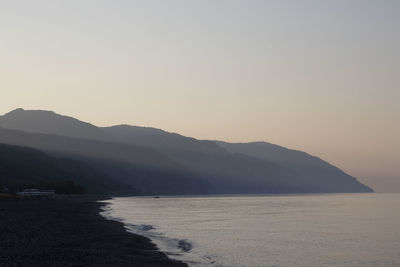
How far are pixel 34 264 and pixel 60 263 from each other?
1779mm

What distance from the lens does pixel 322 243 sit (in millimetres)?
60500

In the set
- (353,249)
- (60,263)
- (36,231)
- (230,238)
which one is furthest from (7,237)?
(353,249)

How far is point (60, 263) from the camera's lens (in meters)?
31.4

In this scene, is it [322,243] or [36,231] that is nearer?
[36,231]

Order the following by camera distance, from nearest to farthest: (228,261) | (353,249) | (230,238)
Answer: (228,261) → (353,249) → (230,238)

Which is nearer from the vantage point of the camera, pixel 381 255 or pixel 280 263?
pixel 280 263

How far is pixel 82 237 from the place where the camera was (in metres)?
51.3

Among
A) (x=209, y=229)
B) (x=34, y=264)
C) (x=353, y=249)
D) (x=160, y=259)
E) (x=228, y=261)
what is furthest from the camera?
(x=209, y=229)

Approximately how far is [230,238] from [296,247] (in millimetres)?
11043

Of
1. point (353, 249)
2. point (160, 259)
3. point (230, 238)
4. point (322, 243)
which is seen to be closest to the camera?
point (160, 259)

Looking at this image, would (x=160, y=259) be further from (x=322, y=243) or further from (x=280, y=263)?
(x=322, y=243)

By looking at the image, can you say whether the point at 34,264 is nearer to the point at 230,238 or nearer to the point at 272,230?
the point at 230,238

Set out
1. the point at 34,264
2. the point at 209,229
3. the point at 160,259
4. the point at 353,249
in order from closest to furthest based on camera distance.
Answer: the point at 34,264 → the point at 160,259 → the point at 353,249 → the point at 209,229

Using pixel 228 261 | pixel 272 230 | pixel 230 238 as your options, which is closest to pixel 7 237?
pixel 228 261
